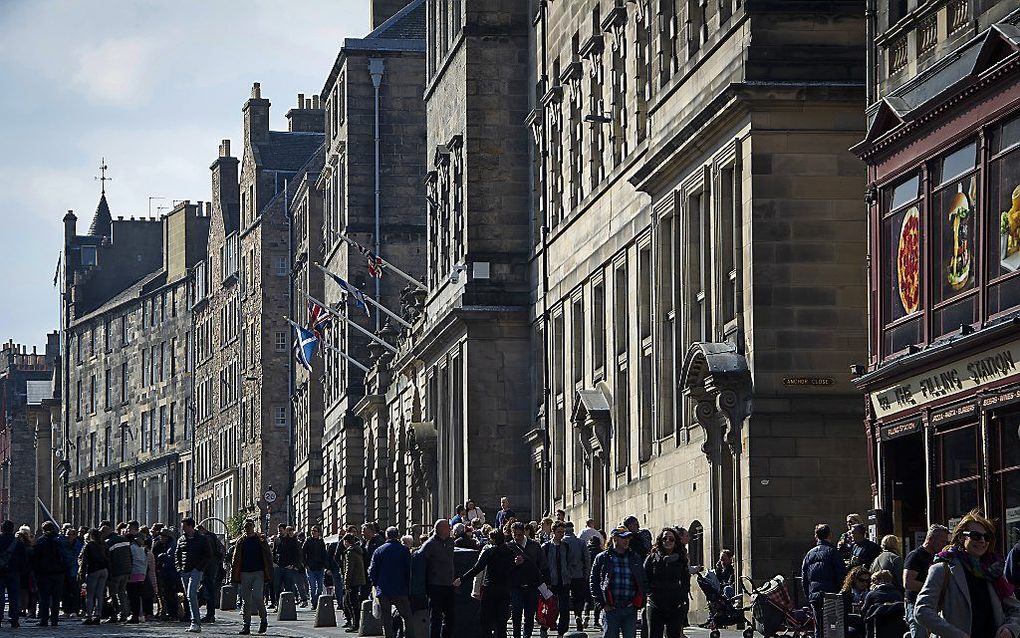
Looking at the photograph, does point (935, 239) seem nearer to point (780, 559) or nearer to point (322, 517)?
point (780, 559)

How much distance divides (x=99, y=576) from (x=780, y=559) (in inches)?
423

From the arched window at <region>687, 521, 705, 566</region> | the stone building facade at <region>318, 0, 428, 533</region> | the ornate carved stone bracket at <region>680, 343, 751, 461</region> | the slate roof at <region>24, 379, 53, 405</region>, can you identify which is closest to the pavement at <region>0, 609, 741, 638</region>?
the arched window at <region>687, 521, 705, 566</region>

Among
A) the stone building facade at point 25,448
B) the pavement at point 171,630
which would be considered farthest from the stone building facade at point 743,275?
the stone building facade at point 25,448

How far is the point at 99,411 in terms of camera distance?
14225 centimetres

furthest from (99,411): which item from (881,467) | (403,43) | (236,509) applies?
(881,467)

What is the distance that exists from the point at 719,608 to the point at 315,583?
1764 cm

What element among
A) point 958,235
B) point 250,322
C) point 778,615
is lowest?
point 778,615

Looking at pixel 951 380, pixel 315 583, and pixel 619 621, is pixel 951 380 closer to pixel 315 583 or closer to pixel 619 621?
pixel 619 621

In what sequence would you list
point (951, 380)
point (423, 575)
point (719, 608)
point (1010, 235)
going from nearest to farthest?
1. point (1010, 235)
2. point (951, 380)
3. point (423, 575)
4. point (719, 608)

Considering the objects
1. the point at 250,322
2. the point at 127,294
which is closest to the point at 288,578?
the point at 250,322

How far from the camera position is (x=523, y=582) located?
29.3 metres

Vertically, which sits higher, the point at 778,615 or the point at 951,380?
the point at 951,380

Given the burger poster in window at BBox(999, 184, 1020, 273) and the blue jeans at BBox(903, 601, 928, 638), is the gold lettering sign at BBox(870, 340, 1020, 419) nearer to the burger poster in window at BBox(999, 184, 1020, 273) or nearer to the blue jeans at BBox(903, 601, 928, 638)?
the burger poster in window at BBox(999, 184, 1020, 273)

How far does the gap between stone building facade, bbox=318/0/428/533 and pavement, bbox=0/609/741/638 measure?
4013 centimetres
